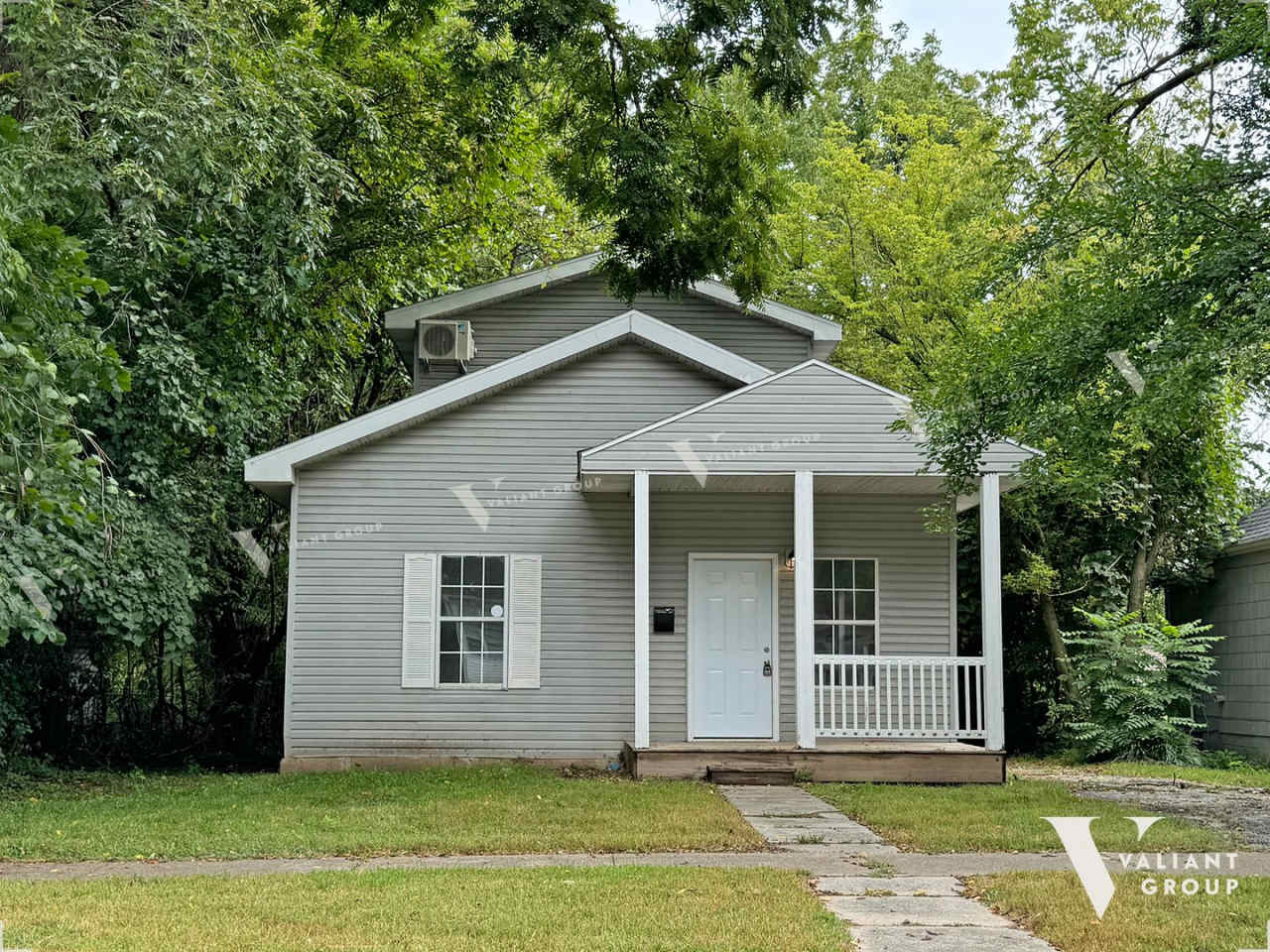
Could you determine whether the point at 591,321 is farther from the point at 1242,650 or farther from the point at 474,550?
the point at 1242,650

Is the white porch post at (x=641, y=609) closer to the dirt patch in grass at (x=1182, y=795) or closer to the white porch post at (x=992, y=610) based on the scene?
the white porch post at (x=992, y=610)

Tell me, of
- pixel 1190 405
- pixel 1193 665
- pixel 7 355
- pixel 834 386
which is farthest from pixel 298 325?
pixel 1193 665

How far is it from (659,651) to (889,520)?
113 inches

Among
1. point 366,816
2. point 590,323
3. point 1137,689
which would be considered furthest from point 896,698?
point 366,816

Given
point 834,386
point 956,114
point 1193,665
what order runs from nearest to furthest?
point 834,386 < point 1193,665 < point 956,114

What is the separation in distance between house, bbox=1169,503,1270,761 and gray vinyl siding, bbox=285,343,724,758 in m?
7.95

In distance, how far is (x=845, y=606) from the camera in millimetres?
13711

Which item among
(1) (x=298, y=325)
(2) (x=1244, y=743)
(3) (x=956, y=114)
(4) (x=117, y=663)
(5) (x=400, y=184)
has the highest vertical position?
(3) (x=956, y=114)

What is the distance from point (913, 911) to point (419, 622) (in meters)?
7.95

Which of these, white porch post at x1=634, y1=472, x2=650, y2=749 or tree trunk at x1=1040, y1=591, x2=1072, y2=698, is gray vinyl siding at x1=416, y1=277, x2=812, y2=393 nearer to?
white porch post at x1=634, y1=472, x2=650, y2=749

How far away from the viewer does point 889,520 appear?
13750 mm

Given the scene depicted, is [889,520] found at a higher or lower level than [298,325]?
lower

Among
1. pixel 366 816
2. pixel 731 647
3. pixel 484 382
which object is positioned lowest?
pixel 366 816

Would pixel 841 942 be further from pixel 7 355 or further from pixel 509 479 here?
pixel 509 479
